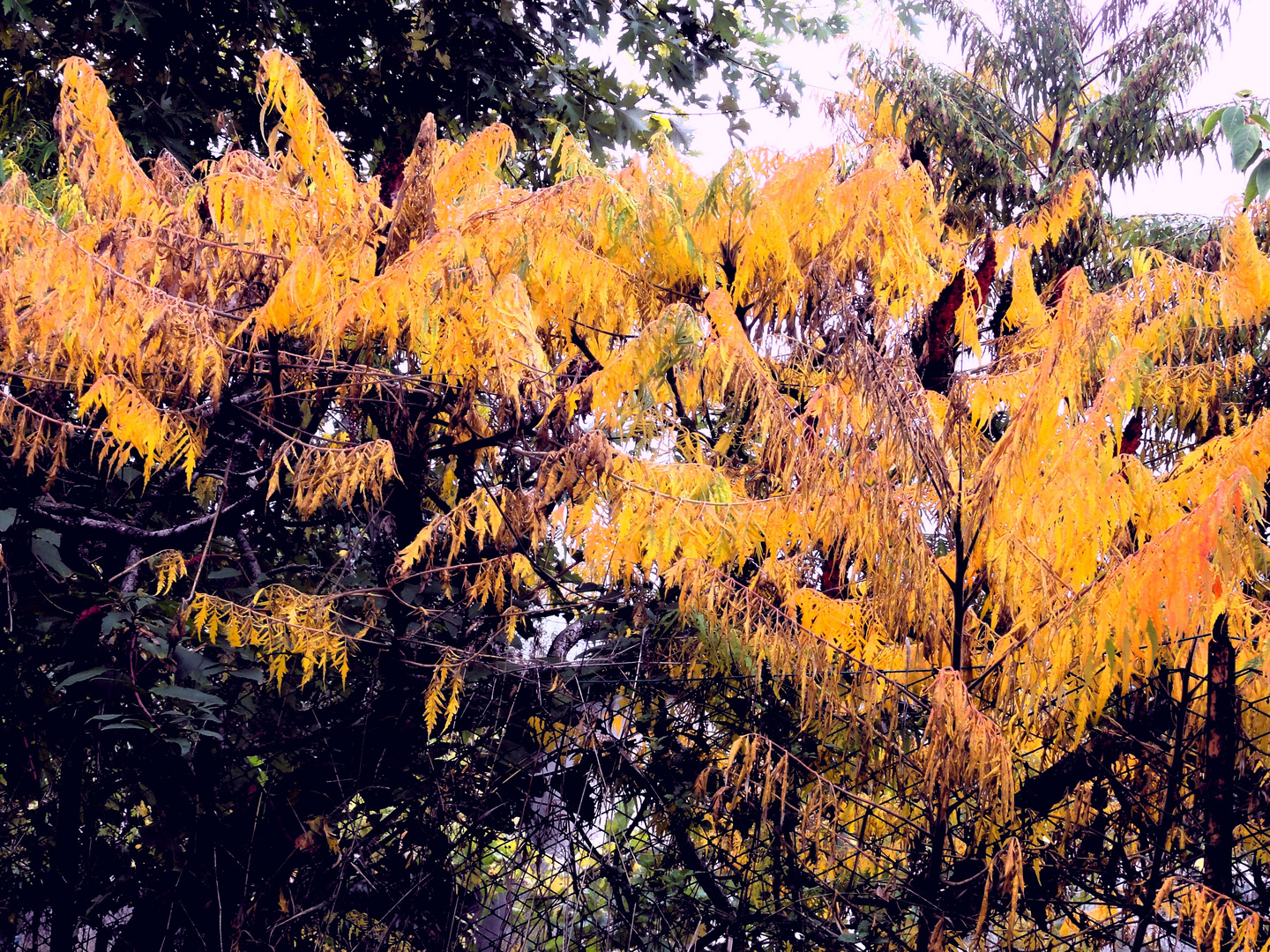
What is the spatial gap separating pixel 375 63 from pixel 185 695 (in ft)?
11.4

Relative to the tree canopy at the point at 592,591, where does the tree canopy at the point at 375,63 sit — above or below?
above

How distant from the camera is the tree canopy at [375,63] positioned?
11.8ft

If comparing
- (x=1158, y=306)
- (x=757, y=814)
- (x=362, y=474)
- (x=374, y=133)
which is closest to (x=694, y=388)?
(x=362, y=474)

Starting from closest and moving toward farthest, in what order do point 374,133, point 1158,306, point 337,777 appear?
point 337,777 → point 1158,306 → point 374,133

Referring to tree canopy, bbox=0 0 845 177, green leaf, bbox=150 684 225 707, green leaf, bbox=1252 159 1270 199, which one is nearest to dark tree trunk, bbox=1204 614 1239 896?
green leaf, bbox=1252 159 1270 199

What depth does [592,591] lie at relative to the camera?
2518mm

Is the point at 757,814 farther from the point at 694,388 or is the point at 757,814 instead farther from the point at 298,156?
the point at 298,156

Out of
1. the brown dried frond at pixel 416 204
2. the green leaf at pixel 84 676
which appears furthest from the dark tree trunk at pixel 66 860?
the brown dried frond at pixel 416 204

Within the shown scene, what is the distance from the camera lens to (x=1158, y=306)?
248 centimetres

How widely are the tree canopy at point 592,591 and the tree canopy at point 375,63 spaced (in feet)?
5.32

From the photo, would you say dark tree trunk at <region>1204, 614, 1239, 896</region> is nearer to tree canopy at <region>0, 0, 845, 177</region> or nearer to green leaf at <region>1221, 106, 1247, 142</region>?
green leaf at <region>1221, 106, 1247, 142</region>

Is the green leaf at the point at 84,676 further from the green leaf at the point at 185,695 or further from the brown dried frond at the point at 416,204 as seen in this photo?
the brown dried frond at the point at 416,204

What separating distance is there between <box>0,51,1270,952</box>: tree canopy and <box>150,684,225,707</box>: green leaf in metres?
0.02

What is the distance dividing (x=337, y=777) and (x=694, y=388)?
3.90 feet
